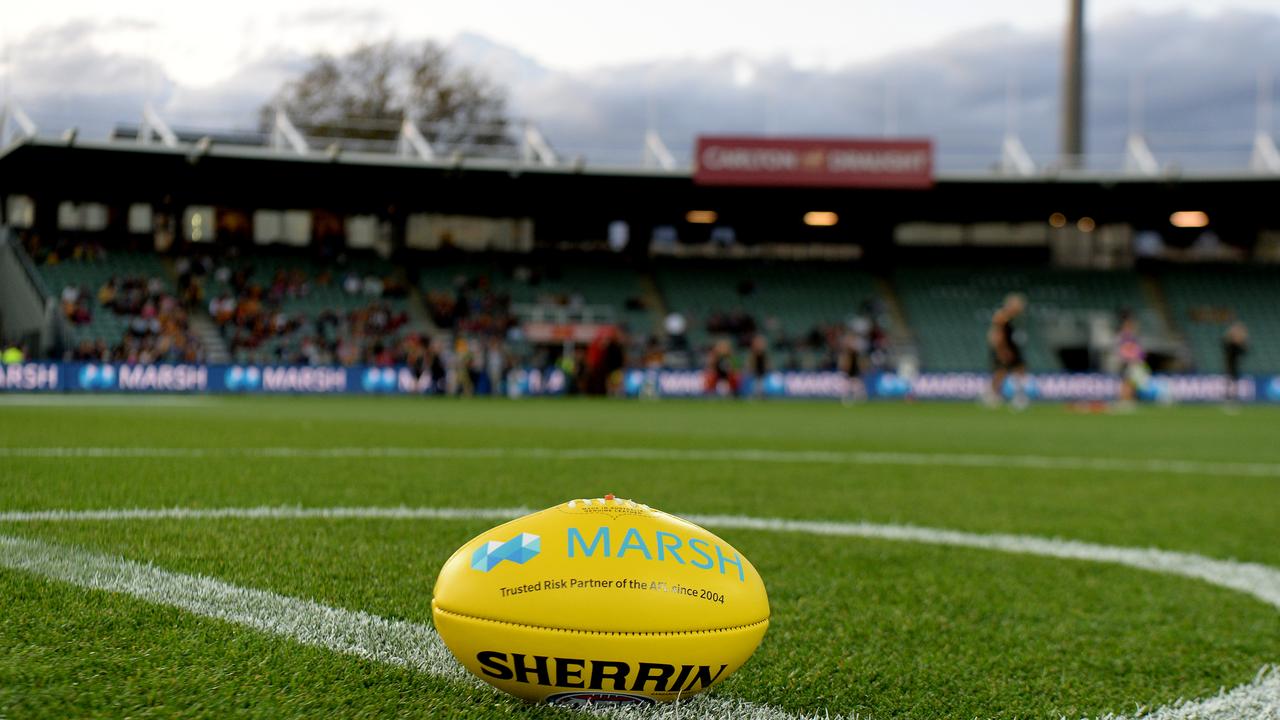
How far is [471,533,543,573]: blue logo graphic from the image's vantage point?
6.31 feet

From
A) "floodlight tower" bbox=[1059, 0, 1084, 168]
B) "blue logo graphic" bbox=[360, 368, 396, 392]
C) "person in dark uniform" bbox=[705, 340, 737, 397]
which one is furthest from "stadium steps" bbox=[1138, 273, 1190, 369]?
"blue logo graphic" bbox=[360, 368, 396, 392]

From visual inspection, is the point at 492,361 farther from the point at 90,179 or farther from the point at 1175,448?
the point at 1175,448

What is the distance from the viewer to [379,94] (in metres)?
41.3

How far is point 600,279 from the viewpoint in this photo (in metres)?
35.4

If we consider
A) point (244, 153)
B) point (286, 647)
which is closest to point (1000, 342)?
point (286, 647)

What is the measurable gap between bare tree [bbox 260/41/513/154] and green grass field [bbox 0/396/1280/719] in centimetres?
3406

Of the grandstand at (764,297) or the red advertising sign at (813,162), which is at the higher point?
the red advertising sign at (813,162)

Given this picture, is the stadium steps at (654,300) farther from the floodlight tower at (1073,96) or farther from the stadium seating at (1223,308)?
the stadium seating at (1223,308)

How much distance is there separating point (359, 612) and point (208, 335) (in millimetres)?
28434

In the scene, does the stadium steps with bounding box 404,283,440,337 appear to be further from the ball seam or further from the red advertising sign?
the ball seam

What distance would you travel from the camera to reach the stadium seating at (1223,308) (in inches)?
1323

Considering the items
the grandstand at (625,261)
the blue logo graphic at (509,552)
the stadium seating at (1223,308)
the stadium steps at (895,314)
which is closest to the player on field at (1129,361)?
the grandstand at (625,261)

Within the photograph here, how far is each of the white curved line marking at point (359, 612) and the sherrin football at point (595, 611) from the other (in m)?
0.15

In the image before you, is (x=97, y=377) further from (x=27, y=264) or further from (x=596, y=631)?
(x=596, y=631)
